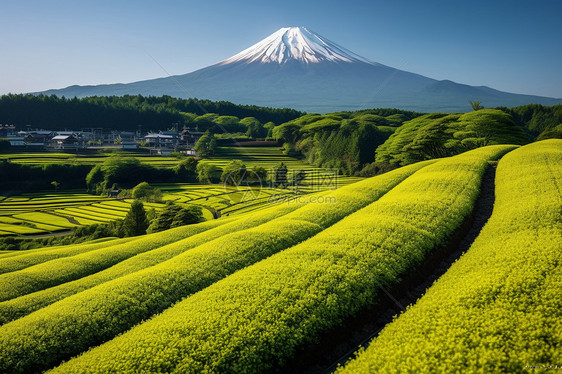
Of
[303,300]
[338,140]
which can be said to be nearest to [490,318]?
[303,300]

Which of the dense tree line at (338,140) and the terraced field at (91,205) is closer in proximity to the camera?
the terraced field at (91,205)

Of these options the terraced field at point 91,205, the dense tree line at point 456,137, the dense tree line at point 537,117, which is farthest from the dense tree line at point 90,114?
the dense tree line at point 456,137

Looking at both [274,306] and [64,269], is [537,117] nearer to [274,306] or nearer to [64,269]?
[274,306]

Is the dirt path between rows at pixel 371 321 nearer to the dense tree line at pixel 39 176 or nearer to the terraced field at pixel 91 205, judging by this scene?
the terraced field at pixel 91 205

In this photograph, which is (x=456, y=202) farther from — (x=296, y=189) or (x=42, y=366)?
(x=296, y=189)

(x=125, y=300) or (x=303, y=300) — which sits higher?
(x=303, y=300)

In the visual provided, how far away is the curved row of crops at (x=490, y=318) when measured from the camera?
21.5 ft

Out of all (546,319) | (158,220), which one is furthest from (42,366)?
Answer: (158,220)

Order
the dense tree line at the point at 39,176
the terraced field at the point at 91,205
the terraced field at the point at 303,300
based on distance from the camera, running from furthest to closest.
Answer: the dense tree line at the point at 39,176
the terraced field at the point at 91,205
the terraced field at the point at 303,300

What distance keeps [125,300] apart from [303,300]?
6828 mm

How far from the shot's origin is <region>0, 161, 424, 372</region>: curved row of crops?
364 inches

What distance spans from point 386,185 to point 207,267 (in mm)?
20715

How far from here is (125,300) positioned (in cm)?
1145

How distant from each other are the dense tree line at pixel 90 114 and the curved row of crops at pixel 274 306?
137 metres
